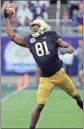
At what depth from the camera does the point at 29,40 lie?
888cm

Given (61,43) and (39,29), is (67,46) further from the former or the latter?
(39,29)

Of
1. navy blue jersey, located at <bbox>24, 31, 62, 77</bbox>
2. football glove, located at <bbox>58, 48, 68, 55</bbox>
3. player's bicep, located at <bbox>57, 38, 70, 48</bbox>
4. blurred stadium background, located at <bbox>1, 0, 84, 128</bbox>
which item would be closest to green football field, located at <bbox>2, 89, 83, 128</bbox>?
blurred stadium background, located at <bbox>1, 0, 84, 128</bbox>

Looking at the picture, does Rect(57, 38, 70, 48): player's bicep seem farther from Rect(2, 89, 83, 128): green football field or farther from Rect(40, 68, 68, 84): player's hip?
Rect(2, 89, 83, 128): green football field

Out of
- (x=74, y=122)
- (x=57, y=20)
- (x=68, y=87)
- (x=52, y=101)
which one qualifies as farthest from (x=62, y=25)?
(x=68, y=87)

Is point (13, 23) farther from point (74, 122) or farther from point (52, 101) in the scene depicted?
point (74, 122)

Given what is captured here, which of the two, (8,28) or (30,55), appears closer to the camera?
(8,28)

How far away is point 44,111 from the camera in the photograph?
12391mm

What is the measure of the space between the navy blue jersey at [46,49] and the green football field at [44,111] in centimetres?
172

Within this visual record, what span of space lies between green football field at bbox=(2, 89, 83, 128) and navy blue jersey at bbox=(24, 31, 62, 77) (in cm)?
172

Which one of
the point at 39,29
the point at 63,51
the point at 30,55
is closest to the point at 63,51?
the point at 63,51

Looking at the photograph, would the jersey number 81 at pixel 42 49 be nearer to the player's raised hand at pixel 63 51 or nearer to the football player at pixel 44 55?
the football player at pixel 44 55

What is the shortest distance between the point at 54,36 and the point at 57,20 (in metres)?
11.8

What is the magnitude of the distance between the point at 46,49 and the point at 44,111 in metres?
3.80

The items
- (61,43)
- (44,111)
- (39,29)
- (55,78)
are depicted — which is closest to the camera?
(61,43)
